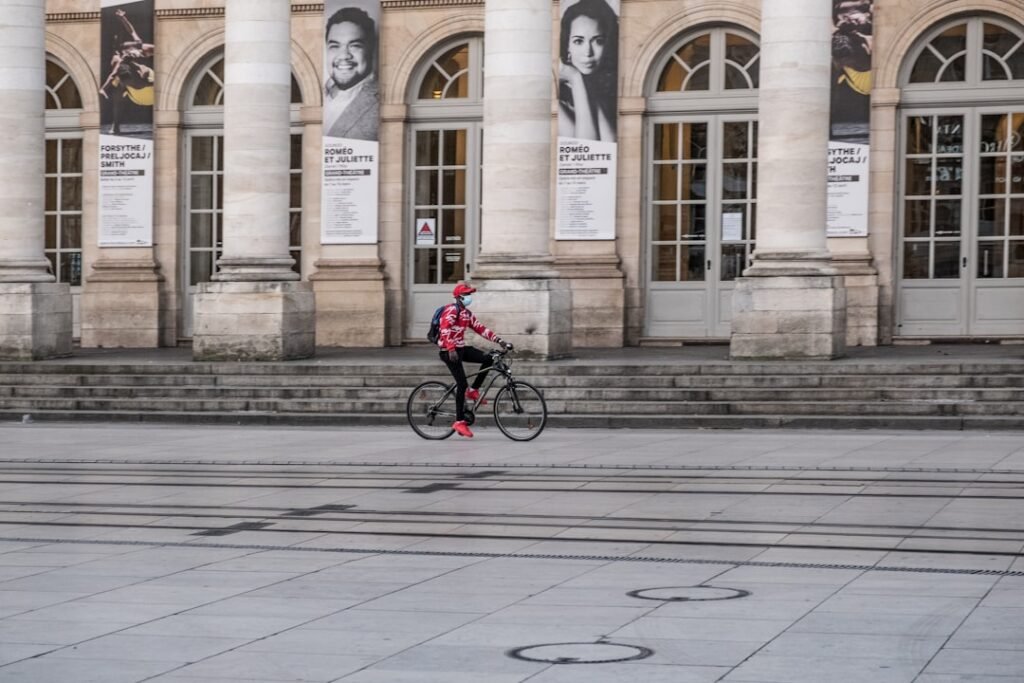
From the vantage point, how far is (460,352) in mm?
20641

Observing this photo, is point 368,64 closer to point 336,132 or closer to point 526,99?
point 336,132

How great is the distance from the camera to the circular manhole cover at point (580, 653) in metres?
7.93

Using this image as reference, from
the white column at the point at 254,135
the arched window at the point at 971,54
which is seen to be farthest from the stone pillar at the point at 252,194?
the arched window at the point at 971,54

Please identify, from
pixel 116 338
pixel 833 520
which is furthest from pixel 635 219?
pixel 833 520

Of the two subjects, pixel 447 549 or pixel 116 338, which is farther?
pixel 116 338

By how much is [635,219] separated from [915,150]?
4.54m

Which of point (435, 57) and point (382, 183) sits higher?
point (435, 57)

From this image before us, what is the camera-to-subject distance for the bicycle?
20109 millimetres

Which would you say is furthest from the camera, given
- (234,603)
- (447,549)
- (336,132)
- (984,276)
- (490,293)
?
(336,132)

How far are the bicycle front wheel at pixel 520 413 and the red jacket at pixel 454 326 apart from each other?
28.5 inches

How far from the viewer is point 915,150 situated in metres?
29.7

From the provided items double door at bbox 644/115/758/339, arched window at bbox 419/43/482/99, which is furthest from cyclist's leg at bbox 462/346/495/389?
arched window at bbox 419/43/482/99

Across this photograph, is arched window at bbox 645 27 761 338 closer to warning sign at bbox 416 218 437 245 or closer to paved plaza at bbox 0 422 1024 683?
warning sign at bbox 416 218 437 245

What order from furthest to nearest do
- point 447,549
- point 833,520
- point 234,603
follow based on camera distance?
point 833,520 < point 447,549 < point 234,603
